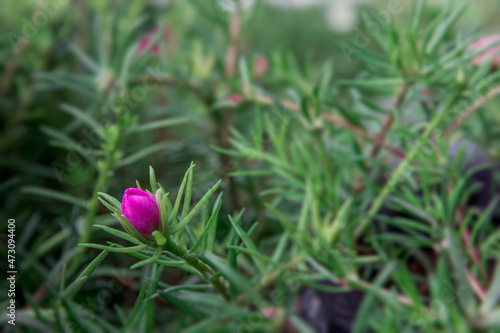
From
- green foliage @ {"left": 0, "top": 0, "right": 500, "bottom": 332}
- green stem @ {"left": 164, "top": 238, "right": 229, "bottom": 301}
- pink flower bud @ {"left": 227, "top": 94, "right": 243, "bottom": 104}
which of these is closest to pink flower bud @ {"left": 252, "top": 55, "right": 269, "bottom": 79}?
green foliage @ {"left": 0, "top": 0, "right": 500, "bottom": 332}

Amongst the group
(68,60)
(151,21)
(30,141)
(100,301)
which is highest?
(151,21)

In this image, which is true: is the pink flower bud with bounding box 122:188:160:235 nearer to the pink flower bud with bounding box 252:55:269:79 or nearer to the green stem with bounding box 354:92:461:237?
the green stem with bounding box 354:92:461:237

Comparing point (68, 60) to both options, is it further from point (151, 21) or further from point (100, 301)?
point (100, 301)

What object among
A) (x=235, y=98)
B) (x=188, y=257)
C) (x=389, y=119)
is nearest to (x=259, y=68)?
(x=235, y=98)

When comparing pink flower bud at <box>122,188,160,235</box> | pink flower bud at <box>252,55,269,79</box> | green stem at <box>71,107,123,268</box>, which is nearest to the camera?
pink flower bud at <box>122,188,160,235</box>

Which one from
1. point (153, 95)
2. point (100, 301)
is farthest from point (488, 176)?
point (153, 95)

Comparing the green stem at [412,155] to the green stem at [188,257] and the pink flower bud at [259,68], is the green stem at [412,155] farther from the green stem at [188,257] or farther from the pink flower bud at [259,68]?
the pink flower bud at [259,68]

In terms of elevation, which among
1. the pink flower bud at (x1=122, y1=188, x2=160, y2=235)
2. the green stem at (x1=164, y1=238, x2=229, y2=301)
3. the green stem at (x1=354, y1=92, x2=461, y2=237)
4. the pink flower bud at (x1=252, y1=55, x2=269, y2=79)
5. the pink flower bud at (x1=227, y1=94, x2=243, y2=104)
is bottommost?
the green stem at (x1=164, y1=238, x2=229, y2=301)

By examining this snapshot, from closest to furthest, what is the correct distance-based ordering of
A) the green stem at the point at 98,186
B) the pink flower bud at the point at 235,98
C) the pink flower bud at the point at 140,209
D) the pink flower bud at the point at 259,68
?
the pink flower bud at the point at 140,209 → the green stem at the point at 98,186 → the pink flower bud at the point at 235,98 → the pink flower bud at the point at 259,68

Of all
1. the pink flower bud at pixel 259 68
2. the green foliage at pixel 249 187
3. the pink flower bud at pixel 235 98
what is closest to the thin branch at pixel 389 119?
the green foliage at pixel 249 187
